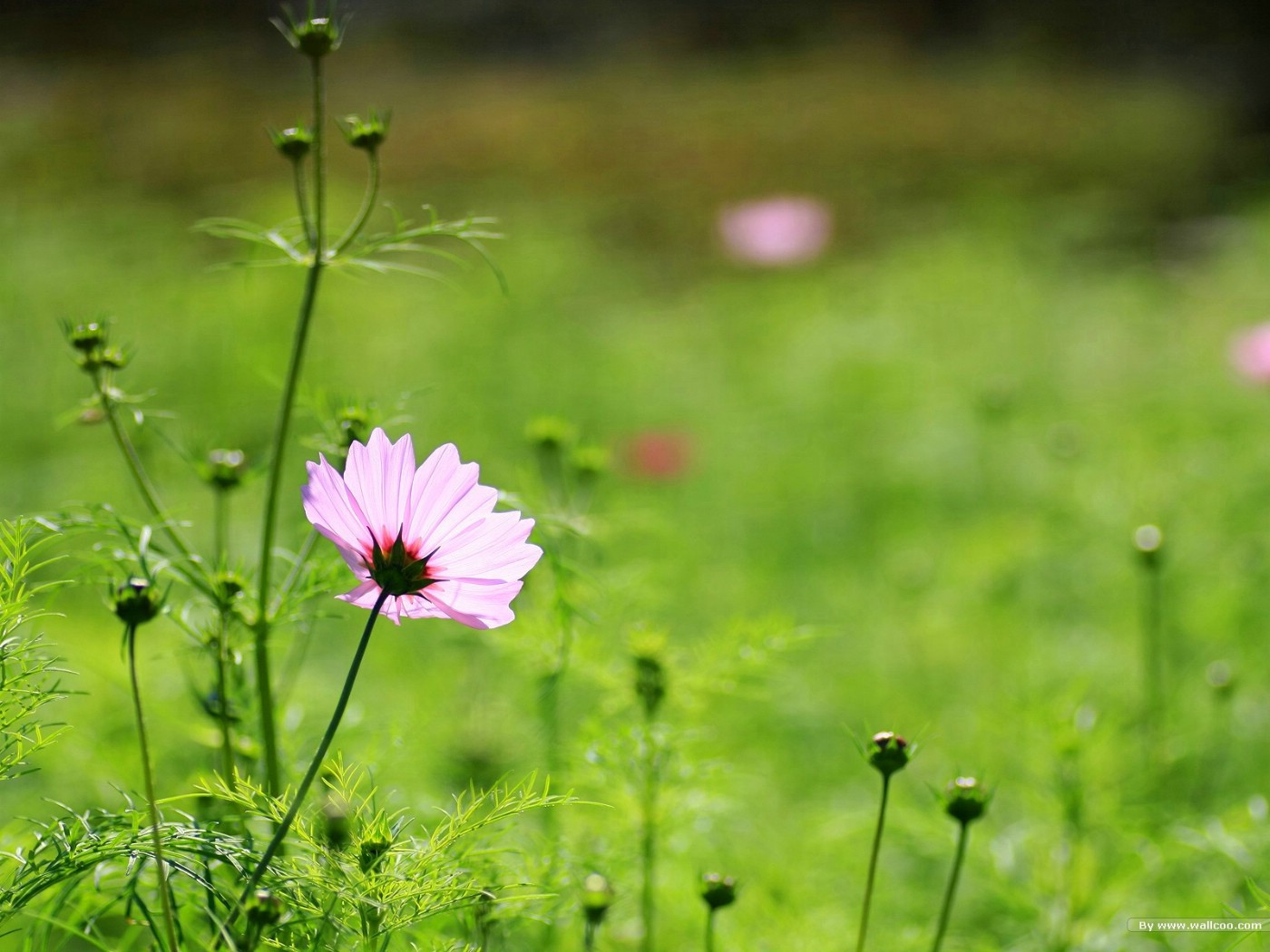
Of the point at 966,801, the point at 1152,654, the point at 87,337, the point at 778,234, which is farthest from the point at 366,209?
the point at 778,234

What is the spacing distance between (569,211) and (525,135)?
132 cm

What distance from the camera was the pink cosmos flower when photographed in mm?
458

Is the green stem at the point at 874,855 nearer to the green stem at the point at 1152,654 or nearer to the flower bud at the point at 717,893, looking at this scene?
the flower bud at the point at 717,893

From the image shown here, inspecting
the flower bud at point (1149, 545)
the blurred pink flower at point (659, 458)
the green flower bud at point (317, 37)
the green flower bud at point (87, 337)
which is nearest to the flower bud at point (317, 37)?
the green flower bud at point (317, 37)

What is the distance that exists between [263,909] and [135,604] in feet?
0.41

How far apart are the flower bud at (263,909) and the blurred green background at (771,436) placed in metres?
0.25

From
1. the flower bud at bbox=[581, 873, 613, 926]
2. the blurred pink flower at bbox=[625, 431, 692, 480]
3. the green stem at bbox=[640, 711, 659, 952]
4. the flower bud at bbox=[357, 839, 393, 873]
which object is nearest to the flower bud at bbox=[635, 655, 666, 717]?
the green stem at bbox=[640, 711, 659, 952]

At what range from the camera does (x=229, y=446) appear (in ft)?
5.43

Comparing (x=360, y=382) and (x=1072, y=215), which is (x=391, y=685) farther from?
(x=1072, y=215)

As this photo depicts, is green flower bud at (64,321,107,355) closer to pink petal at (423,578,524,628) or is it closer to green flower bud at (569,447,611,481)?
pink petal at (423,578,524,628)

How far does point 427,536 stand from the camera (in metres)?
0.47

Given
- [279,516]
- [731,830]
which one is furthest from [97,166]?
[731,830]

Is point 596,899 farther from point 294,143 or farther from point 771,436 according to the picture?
point 771,436

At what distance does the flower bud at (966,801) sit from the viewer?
543mm
